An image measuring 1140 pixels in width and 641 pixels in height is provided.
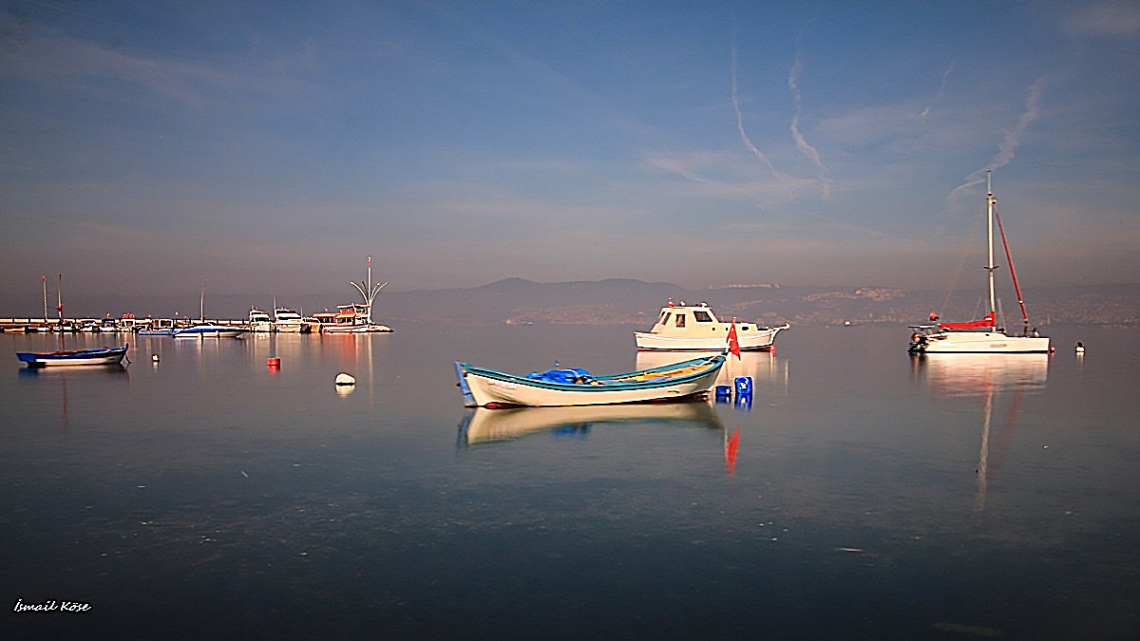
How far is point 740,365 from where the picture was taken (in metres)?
47.8

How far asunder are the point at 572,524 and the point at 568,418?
36.0 ft

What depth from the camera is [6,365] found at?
165 feet

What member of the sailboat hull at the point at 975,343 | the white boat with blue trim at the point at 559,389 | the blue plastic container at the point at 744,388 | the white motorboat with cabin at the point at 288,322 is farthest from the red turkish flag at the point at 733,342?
the white motorboat with cabin at the point at 288,322

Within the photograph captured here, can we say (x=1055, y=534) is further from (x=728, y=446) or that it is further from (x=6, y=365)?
(x=6, y=365)

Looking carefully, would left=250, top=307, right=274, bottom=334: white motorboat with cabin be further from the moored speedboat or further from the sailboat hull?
the sailboat hull

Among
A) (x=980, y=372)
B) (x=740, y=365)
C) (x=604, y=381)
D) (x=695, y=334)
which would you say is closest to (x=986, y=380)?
(x=980, y=372)

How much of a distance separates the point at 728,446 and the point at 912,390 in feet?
56.2

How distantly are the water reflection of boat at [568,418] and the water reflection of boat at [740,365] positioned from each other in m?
10.1

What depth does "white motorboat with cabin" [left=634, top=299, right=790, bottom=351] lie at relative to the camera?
216ft

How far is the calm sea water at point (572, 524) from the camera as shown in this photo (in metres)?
8.54

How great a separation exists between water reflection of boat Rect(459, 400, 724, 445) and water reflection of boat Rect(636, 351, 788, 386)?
10096 millimetres

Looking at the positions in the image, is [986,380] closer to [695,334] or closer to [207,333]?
[695,334]

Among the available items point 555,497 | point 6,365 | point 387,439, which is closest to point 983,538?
point 555,497

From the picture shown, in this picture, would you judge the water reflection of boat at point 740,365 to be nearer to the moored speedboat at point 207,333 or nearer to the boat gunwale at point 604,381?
the boat gunwale at point 604,381
